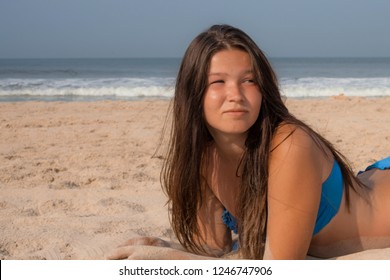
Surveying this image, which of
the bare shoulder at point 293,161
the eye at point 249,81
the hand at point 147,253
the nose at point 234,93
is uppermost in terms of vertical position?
the eye at point 249,81

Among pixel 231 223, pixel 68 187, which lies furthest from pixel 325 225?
pixel 68 187

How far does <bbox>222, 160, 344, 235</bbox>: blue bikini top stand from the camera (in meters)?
2.15

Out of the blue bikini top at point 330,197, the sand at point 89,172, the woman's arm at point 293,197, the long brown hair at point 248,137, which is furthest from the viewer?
the sand at point 89,172

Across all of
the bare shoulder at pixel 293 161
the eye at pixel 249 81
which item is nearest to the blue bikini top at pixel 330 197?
the bare shoulder at pixel 293 161

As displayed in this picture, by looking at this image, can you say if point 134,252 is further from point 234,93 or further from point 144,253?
point 234,93

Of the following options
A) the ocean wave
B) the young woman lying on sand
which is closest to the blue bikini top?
the young woman lying on sand

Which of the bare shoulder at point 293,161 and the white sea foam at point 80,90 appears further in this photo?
the white sea foam at point 80,90

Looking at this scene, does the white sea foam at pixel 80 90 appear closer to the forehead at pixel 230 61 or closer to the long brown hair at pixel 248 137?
the long brown hair at pixel 248 137

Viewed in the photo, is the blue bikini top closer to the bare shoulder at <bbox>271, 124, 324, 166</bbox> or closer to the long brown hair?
the long brown hair

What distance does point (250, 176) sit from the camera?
212cm

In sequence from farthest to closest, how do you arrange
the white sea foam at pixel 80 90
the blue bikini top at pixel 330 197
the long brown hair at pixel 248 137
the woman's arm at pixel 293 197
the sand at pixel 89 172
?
the white sea foam at pixel 80 90
the sand at pixel 89 172
the blue bikini top at pixel 330 197
the long brown hair at pixel 248 137
the woman's arm at pixel 293 197

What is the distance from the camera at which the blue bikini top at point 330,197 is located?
215cm

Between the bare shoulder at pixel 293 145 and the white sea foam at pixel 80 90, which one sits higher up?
the bare shoulder at pixel 293 145

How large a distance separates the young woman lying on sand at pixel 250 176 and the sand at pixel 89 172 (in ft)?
0.80
